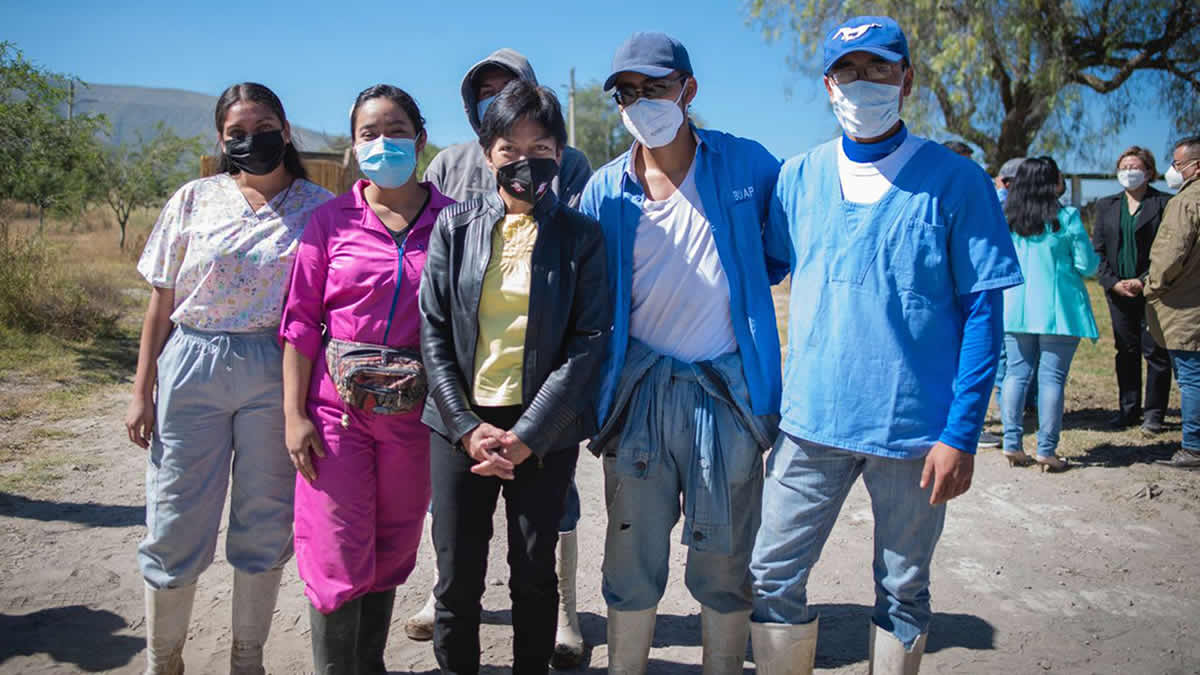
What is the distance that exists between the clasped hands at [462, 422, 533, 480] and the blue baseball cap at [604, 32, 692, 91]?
1155 mm

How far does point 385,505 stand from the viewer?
2555 mm

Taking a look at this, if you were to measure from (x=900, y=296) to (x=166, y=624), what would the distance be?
254 centimetres

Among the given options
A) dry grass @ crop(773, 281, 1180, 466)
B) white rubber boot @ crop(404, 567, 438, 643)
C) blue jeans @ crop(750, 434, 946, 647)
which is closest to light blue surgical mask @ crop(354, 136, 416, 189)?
blue jeans @ crop(750, 434, 946, 647)

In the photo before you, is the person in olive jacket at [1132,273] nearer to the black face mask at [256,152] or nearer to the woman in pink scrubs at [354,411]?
the woman in pink scrubs at [354,411]

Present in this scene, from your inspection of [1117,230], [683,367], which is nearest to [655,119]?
[683,367]

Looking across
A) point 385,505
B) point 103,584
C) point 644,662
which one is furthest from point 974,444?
point 103,584

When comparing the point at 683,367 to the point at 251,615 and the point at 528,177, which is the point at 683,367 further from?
the point at 251,615

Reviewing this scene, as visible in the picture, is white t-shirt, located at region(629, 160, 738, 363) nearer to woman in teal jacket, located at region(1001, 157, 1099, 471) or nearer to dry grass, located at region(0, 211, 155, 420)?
woman in teal jacket, located at region(1001, 157, 1099, 471)

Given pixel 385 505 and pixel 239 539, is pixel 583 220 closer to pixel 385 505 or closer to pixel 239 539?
pixel 385 505

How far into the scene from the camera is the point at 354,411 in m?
2.48

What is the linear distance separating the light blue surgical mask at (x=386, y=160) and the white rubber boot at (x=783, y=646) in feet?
5.88

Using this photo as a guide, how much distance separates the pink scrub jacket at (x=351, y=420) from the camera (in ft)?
8.05

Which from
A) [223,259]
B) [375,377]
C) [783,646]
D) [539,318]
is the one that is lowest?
[783,646]

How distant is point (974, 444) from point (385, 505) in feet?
5.75
